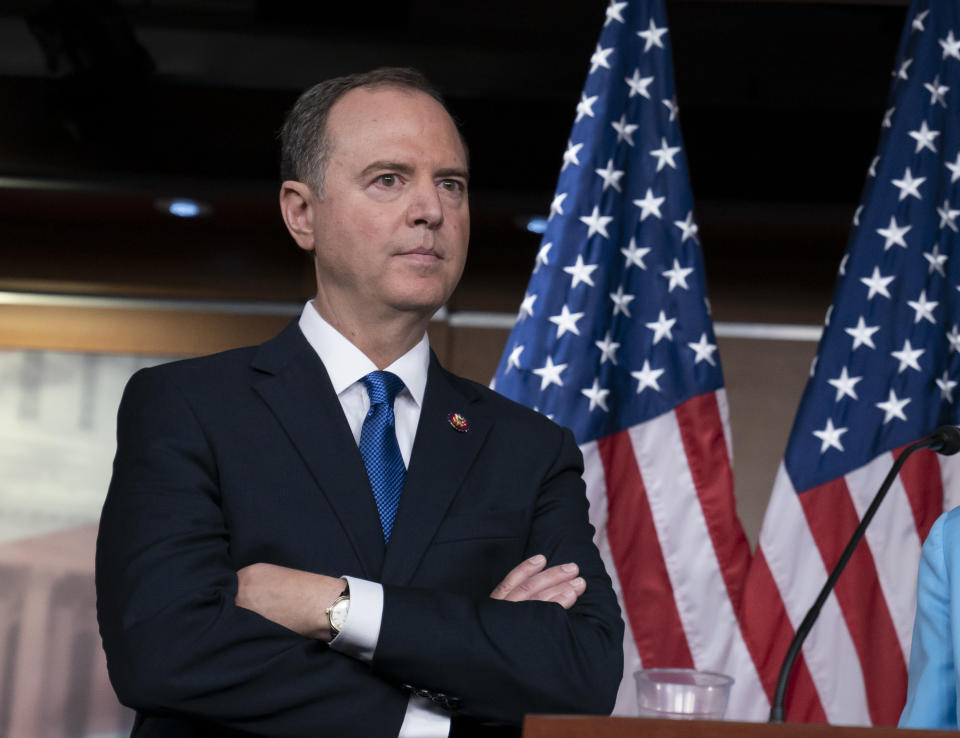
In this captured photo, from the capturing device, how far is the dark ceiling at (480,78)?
4.01 meters

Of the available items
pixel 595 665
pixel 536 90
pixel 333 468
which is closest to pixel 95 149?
pixel 536 90

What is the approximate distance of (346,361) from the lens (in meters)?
1.69

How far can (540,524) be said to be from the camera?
1649 millimetres

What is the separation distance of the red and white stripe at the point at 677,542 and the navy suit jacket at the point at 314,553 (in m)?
0.96

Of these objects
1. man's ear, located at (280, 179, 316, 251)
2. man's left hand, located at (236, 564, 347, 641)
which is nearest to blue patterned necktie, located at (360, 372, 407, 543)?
man's left hand, located at (236, 564, 347, 641)

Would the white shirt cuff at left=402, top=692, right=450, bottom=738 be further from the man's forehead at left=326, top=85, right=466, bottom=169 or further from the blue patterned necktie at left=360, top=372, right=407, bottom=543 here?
the man's forehead at left=326, top=85, right=466, bottom=169

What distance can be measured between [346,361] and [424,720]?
544 mm

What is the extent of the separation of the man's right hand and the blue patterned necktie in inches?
6.9

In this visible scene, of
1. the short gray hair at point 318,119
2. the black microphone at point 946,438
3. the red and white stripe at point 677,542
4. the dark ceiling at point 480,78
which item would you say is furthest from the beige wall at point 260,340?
the short gray hair at point 318,119

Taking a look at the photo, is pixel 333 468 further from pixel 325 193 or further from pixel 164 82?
pixel 164 82

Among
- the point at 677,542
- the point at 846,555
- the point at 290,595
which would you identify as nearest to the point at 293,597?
the point at 290,595

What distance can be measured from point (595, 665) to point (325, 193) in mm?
787

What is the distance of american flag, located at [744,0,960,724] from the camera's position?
2566 millimetres

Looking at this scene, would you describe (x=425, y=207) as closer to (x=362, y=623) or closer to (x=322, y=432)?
(x=322, y=432)
